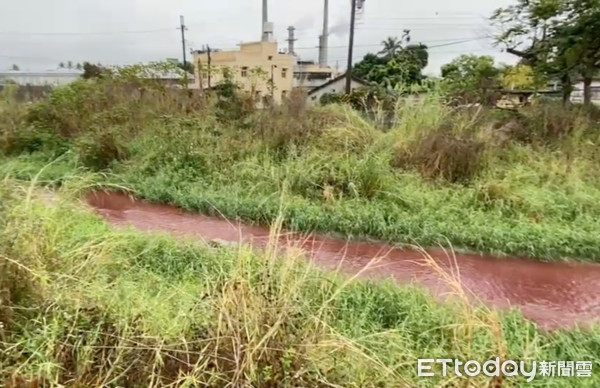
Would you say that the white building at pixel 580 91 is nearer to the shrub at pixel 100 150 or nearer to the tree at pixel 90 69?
the shrub at pixel 100 150

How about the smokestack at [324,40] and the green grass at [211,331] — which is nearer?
the green grass at [211,331]

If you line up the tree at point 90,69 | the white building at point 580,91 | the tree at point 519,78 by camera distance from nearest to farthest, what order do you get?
the tree at point 519,78, the white building at point 580,91, the tree at point 90,69

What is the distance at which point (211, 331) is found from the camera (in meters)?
1.84

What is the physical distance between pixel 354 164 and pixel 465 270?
1995 mm

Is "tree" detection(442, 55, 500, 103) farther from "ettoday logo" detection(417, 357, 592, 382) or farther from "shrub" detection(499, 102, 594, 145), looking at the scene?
"ettoday logo" detection(417, 357, 592, 382)

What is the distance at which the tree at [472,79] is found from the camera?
7445mm

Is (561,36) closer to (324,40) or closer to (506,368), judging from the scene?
(506,368)

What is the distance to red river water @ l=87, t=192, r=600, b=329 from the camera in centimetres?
306

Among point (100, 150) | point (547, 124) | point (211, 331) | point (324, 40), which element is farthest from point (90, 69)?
point (324, 40)

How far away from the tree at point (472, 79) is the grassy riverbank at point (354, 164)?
25.8 inches

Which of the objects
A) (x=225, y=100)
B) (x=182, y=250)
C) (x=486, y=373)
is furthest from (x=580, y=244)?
(x=225, y=100)

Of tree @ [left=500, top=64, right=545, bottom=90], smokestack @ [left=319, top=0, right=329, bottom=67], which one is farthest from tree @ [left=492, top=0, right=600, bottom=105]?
smokestack @ [left=319, top=0, right=329, bottom=67]

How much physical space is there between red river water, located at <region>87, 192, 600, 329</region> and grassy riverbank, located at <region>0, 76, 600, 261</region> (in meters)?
→ 0.18

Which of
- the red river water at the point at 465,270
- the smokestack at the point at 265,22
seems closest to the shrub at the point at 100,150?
the red river water at the point at 465,270
